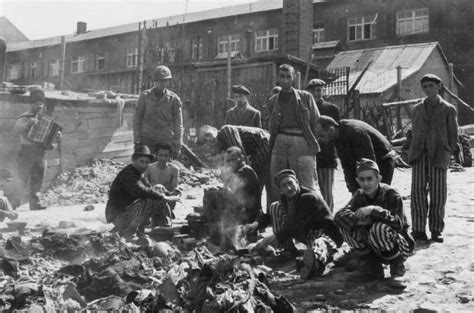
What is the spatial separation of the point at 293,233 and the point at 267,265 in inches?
15.9

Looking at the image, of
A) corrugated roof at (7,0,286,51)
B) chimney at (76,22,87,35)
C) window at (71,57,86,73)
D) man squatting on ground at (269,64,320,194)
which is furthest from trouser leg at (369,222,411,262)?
chimney at (76,22,87,35)

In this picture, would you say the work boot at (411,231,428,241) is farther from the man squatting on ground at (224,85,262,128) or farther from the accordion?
the accordion

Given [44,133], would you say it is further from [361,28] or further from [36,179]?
[361,28]

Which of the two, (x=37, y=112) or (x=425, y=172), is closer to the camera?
(x=425, y=172)

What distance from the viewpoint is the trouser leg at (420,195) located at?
18.2ft

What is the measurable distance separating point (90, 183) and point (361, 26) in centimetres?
2375

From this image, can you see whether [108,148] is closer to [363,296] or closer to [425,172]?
[425,172]

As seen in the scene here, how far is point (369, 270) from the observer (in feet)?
14.0

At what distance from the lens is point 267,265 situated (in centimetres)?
491

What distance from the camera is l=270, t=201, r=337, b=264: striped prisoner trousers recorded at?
4.47 meters

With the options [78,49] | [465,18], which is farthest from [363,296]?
[78,49]

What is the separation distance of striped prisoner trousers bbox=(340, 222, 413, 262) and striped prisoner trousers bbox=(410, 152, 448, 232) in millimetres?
1503

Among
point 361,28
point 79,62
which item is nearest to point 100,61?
point 79,62

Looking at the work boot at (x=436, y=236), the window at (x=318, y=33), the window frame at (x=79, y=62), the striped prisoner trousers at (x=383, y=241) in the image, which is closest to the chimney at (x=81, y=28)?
the window frame at (x=79, y=62)
